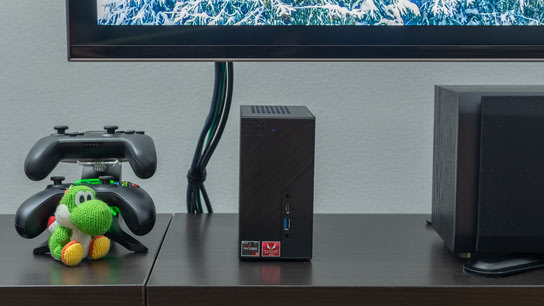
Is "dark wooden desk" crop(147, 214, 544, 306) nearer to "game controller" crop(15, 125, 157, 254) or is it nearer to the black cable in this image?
"game controller" crop(15, 125, 157, 254)

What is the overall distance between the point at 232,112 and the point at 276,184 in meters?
0.38

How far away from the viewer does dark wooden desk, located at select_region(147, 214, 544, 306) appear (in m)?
0.62

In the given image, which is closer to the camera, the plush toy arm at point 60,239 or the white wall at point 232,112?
the plush toy arm at point 60,239

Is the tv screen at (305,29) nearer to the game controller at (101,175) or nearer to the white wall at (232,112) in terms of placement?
the game controller at (101,175)

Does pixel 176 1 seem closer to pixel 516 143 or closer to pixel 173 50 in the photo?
pixel 173 50

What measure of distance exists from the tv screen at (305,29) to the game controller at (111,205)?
0.58 ft

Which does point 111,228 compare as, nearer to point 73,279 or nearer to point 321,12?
point 73,279

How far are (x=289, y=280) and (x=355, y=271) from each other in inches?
3.3

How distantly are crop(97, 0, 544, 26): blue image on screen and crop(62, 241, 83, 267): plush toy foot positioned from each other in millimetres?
297

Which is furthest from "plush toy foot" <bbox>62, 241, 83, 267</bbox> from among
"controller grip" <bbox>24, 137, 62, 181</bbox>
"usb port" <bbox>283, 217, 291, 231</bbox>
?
"usb port" <bbox>283, 217, 291, 231</bbox>

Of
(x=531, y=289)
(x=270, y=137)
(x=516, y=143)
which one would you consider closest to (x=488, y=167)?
(x=516, y=143)

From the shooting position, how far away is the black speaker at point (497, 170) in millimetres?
683

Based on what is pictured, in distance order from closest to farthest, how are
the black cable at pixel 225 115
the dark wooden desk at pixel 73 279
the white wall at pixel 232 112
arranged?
the dark wooden desk at pixel 73 279
the black cable at pixel 225 115
the white wall at pixel 232 112

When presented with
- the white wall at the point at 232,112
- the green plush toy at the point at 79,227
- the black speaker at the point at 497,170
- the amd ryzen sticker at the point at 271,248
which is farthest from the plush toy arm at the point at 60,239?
the black speaker at the point at 497,170
